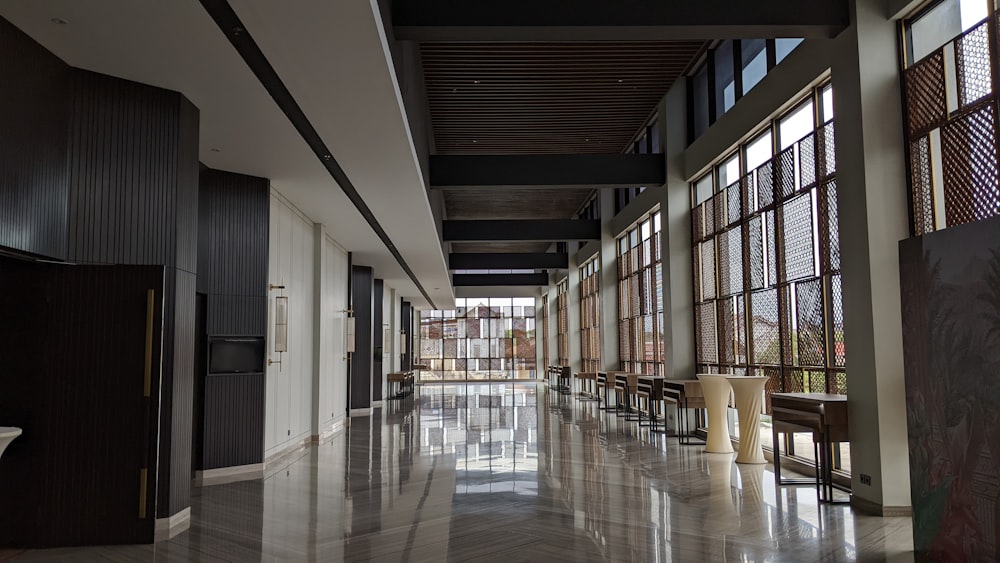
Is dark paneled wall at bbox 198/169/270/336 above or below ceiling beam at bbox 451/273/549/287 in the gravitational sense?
below

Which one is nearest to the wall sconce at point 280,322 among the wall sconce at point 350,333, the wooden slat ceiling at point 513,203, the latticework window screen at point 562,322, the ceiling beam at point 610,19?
the ceiling beam at point 610,19

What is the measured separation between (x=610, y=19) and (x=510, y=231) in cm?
1026

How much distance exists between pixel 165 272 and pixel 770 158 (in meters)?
6.46

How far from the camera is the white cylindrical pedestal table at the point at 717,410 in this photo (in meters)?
8.82

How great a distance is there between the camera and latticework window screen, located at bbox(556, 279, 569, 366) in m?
24.2

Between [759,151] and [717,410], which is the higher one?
[759,151]

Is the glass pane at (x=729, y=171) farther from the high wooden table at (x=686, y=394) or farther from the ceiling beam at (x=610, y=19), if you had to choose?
the ceiling beam at (x=610, y=19)

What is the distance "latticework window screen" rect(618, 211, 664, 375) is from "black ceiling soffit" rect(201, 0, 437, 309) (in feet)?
18.8

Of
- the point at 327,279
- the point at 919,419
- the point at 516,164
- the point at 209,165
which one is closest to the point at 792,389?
the point at 919,419

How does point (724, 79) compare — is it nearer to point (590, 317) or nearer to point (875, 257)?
point (875, 257)

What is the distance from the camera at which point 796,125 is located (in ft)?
24.8

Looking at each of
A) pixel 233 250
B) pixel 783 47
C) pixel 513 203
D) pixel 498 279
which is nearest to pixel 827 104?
pixel 783 47

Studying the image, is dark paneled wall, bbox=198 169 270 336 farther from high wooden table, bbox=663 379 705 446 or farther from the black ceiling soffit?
high wooden table, bbox=663 379 705 446

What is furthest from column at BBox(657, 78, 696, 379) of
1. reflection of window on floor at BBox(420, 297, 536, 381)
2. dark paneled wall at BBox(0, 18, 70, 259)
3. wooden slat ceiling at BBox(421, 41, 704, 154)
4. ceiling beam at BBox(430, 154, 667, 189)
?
reflection of window on floor at BBox(420, 297, 536, 381)
